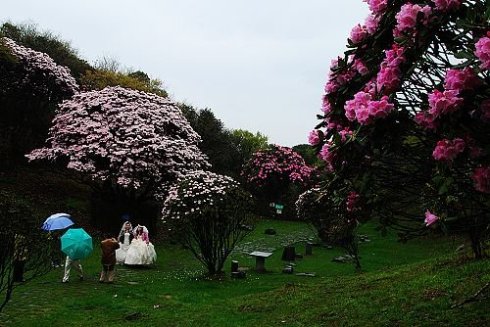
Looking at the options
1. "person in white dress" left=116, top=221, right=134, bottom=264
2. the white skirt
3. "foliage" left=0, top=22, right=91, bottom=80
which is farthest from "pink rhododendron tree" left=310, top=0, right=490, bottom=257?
"foliage" left=0, top=22, right=91, bottom=80

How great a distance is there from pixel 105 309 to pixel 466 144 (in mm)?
7973

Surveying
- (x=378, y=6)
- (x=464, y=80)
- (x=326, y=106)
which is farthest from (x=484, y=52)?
(x=326, y=106)

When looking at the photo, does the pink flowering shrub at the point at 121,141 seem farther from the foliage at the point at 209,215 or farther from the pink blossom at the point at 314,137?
the pink blossom at the point at 314,137

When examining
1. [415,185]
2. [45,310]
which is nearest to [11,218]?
[45,310]

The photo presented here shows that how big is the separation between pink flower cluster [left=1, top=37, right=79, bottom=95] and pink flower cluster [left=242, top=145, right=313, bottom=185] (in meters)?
16.1

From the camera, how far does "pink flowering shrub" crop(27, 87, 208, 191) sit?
67.7 feet

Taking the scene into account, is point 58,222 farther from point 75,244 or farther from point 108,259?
point 108,259

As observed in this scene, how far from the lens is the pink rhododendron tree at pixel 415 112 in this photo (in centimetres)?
354

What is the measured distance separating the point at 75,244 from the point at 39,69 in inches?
628

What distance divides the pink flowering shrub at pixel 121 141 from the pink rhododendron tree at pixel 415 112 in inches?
647

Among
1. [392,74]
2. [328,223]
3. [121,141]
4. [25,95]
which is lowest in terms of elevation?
[392,74]

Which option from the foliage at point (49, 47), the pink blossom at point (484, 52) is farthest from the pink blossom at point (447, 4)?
the foliage at point (49, 47)

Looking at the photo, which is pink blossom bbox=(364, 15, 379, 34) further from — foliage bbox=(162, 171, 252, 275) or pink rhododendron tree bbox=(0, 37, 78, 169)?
pink rhododendron tree bbox=(0, 37, 78, 169)

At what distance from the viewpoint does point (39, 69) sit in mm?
25297
